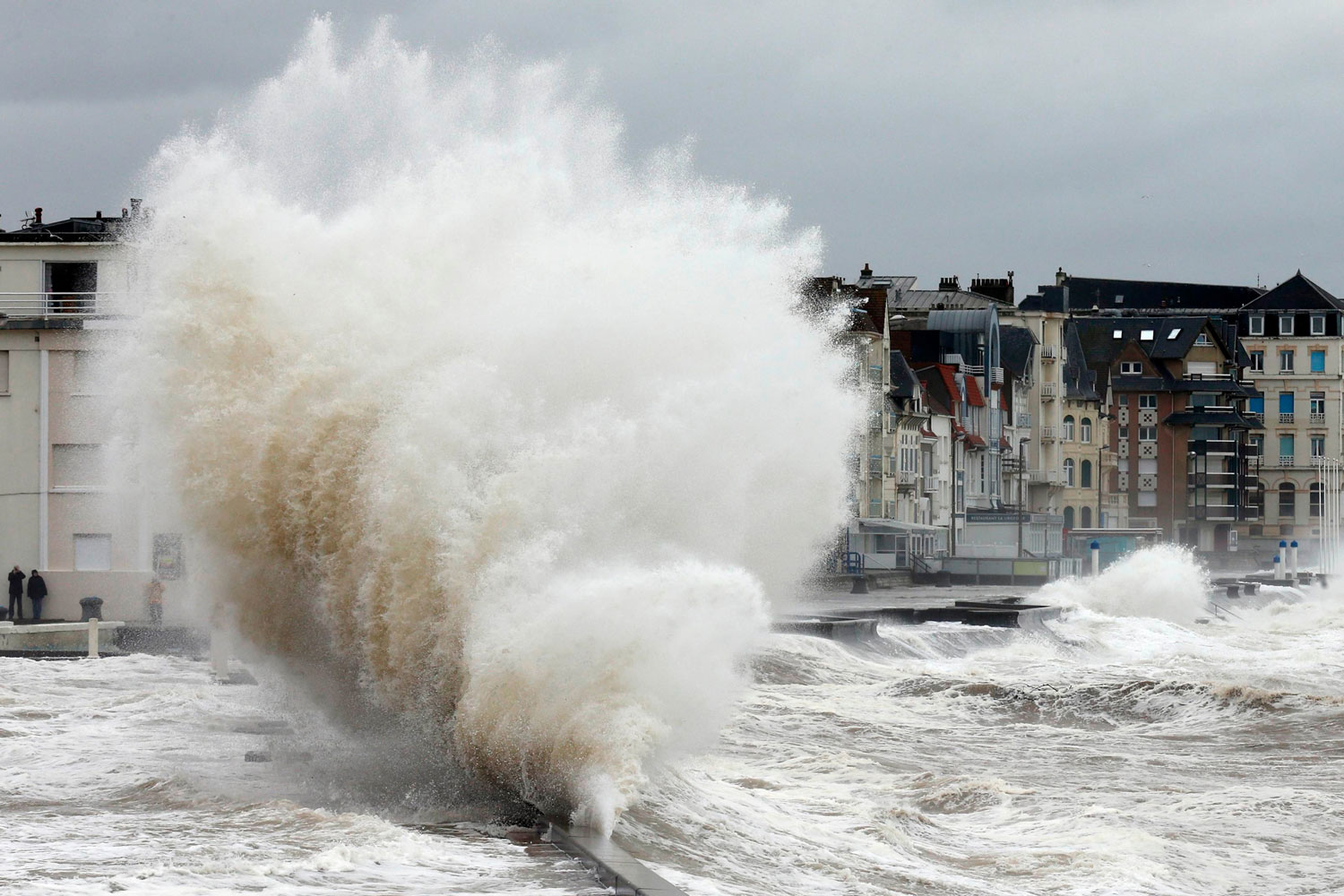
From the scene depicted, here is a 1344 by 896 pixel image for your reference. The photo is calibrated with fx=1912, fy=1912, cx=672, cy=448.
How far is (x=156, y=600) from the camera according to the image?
34.6 meters

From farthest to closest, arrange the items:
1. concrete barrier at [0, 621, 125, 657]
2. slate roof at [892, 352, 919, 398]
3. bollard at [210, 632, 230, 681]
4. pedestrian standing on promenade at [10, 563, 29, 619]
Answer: slate roof at [892, 352, 919, 398]
pedestrian standing on promenade at [10, 563, 29, 619]
concrete barrier at [0, 621, 125, 657]
bollard at [210, 632, 230, 681]

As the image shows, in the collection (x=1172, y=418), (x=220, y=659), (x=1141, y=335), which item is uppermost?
(x=1141, y=335)

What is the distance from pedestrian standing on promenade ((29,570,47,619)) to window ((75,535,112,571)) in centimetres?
164

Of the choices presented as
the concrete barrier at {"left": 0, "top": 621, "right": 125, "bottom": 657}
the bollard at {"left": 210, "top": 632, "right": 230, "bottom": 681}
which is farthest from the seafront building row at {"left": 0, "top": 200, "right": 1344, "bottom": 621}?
the bollard at {"left": 210, "top": 632, "right": 230, "bottom": 681}

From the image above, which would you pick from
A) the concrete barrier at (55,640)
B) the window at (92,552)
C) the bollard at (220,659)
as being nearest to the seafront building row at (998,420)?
the window at (92,552)

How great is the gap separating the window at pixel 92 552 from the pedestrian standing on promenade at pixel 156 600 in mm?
4626

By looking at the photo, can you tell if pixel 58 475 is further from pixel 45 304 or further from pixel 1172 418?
pixel 1172 418

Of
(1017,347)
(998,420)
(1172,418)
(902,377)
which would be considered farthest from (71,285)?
(1172,418)

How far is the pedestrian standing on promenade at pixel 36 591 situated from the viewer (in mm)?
37750

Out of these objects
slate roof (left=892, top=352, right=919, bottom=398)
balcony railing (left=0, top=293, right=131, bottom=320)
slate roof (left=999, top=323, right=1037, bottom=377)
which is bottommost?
balcony railing (left=0, top=293, right=131, bottom=320)

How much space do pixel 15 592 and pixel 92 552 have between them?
2237mm

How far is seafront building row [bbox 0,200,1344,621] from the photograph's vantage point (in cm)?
3966

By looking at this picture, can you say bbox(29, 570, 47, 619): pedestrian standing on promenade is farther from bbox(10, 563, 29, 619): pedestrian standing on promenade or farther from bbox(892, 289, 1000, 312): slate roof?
bbox(892, 289, 1000, 312): slate roof

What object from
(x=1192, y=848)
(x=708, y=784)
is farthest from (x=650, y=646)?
(x=1192, y=848)
